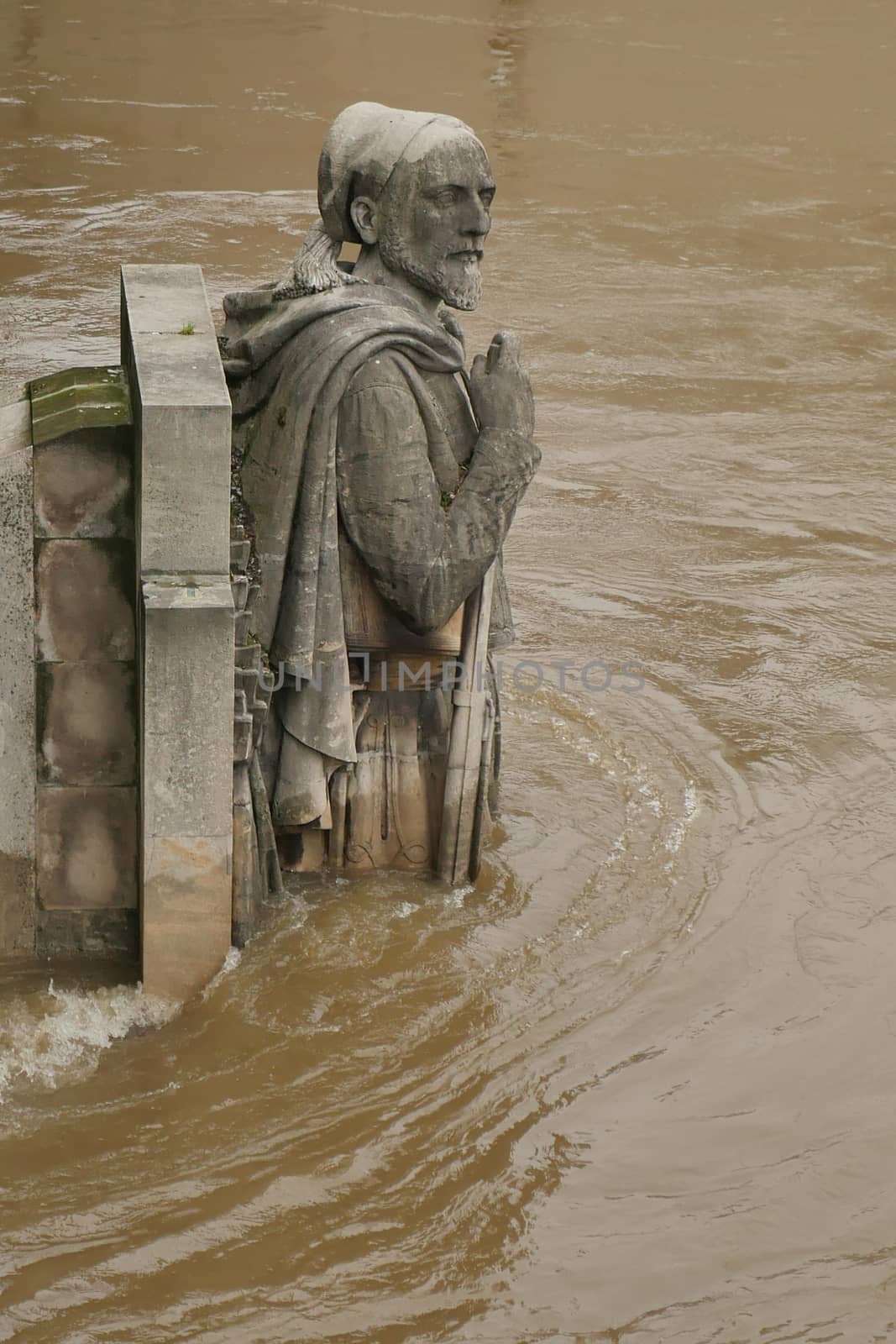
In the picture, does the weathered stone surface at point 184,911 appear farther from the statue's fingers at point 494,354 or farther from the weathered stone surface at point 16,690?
the statue's fingers at point 494,354

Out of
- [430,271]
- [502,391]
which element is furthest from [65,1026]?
[430,271]

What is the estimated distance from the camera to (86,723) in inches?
227

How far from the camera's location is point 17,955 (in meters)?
5.98

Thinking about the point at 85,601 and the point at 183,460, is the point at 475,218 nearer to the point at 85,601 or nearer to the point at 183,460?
the point at 183,460

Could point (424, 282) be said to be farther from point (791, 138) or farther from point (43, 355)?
point (791, 138)

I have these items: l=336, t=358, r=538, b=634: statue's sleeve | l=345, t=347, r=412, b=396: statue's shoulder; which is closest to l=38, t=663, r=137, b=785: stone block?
l=336, t=358, r=538, b=634: statue's sleeve

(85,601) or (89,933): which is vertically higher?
(85,601)

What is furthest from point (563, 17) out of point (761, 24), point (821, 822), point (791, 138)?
point (821, 822)

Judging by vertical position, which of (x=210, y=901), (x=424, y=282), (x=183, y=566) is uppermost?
(x=424, y=282)

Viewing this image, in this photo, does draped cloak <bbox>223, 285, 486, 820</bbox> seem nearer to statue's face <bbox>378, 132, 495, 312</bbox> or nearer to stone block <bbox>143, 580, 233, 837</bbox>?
statue's face <bbox>378, 132, 495, 312</bbox>

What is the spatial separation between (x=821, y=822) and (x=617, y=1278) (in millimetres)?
2825

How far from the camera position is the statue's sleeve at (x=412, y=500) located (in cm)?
569

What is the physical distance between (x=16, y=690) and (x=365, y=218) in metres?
1.90

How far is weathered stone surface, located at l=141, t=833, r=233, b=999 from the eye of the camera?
567 cm
